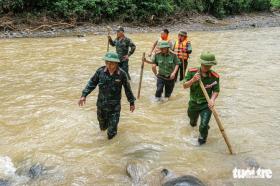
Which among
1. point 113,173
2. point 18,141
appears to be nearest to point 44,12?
point 18,141

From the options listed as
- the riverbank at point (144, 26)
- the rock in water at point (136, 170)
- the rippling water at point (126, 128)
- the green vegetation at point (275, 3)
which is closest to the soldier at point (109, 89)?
the rippling water at point (126, 128)

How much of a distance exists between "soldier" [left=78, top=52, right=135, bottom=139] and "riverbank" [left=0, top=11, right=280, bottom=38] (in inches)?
620

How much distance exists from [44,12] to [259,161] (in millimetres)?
21836

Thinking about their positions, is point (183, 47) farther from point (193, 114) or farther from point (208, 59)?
point (208, 59)

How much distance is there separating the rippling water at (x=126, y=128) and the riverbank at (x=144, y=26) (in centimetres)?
808

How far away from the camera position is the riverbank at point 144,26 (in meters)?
23.4

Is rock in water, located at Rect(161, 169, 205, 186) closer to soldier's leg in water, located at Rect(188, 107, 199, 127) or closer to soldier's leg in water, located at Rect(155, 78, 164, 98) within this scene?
soldier's leg in water, located at Rect(188, 107, 199, 127)

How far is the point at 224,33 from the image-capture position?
27734 mm

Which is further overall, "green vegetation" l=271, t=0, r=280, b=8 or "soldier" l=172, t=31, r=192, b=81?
"green vegetation" l=271, t=0, r=280, b=8

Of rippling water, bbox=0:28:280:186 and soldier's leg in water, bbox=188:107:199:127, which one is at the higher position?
soldier's leg in water, bbox=188:107:199:127

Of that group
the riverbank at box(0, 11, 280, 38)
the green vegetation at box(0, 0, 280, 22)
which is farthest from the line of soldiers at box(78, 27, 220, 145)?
the green vegetation at box(0, 0, 280, 22)

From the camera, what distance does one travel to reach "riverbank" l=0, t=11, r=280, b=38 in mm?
23406

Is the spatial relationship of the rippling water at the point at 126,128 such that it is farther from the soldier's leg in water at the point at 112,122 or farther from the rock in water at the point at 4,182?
the rock in water at the point at 4,182

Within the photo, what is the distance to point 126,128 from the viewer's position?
28.5ft
